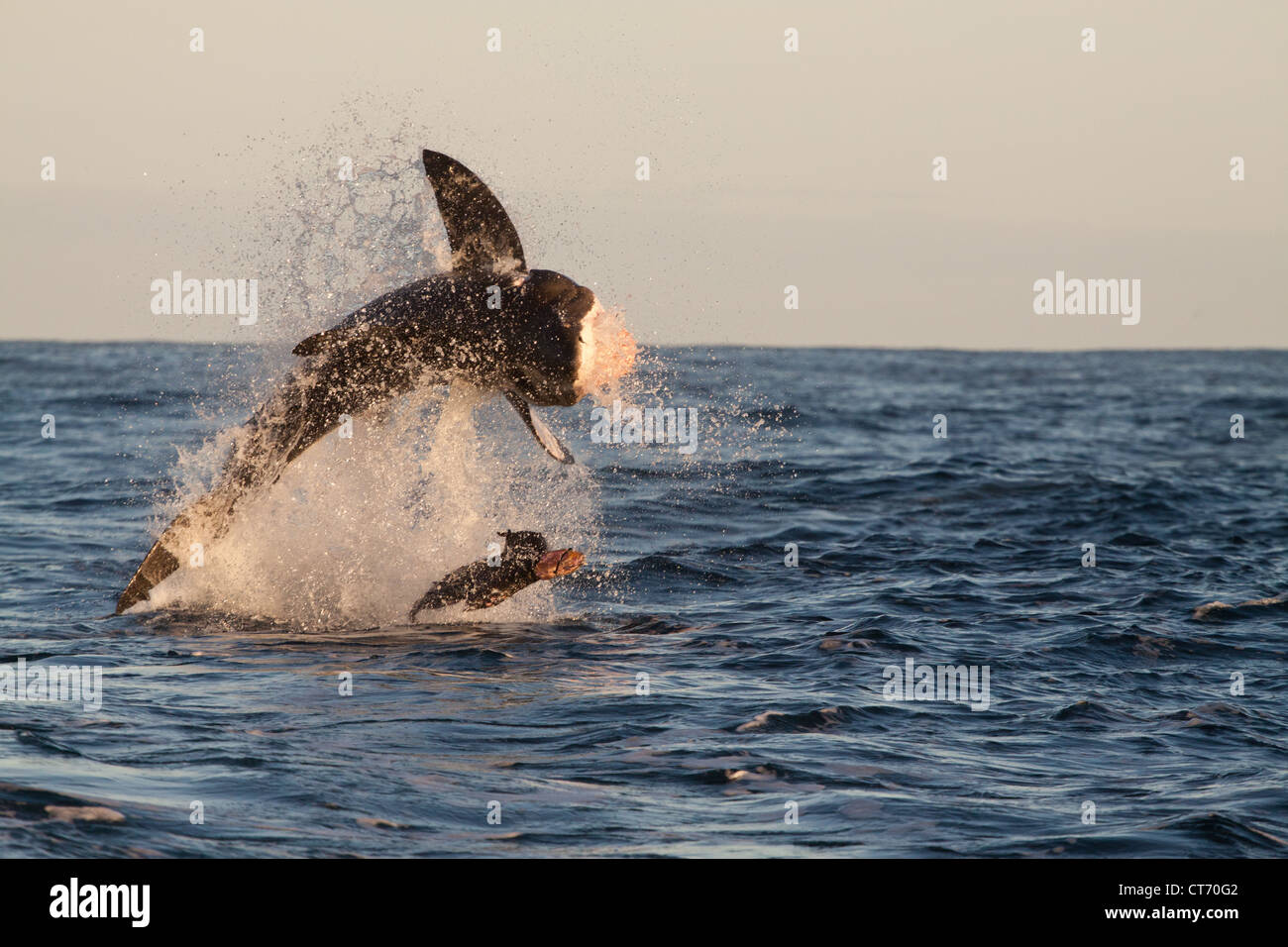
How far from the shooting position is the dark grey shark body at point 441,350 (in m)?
12.1

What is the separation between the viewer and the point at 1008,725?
456 inches

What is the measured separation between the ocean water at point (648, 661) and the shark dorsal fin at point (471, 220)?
6.59ft

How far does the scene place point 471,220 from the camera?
42.0ft

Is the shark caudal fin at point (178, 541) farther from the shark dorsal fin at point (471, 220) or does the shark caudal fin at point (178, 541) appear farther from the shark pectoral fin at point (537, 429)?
the shark dorsal fin at point (471, 220)

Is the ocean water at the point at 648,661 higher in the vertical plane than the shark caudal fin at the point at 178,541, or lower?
lower

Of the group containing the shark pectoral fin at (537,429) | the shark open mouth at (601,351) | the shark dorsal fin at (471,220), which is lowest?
the shark pectoral fin at (537,429)

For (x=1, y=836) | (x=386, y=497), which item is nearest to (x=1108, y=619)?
(x=386, y=497)

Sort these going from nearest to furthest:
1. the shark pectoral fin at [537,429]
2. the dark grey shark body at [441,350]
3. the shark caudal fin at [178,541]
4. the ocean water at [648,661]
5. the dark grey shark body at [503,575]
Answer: the ocean water at [648,661]
the dark grey shark body at [441,350]
the shark pectoral fin at [537,429]
the dark grey shark body at [503,575]
the shark caudal fin at [178,541]

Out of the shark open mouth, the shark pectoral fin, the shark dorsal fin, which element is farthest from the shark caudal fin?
the shark open mouth

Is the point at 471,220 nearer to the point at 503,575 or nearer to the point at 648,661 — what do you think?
the point at 503,575

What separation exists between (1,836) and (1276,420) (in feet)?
144

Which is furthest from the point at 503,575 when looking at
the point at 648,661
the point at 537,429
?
the point at 537,429

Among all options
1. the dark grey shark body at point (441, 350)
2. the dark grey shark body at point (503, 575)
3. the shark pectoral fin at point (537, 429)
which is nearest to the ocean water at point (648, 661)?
the dark grey shark body at point (503, 575)
